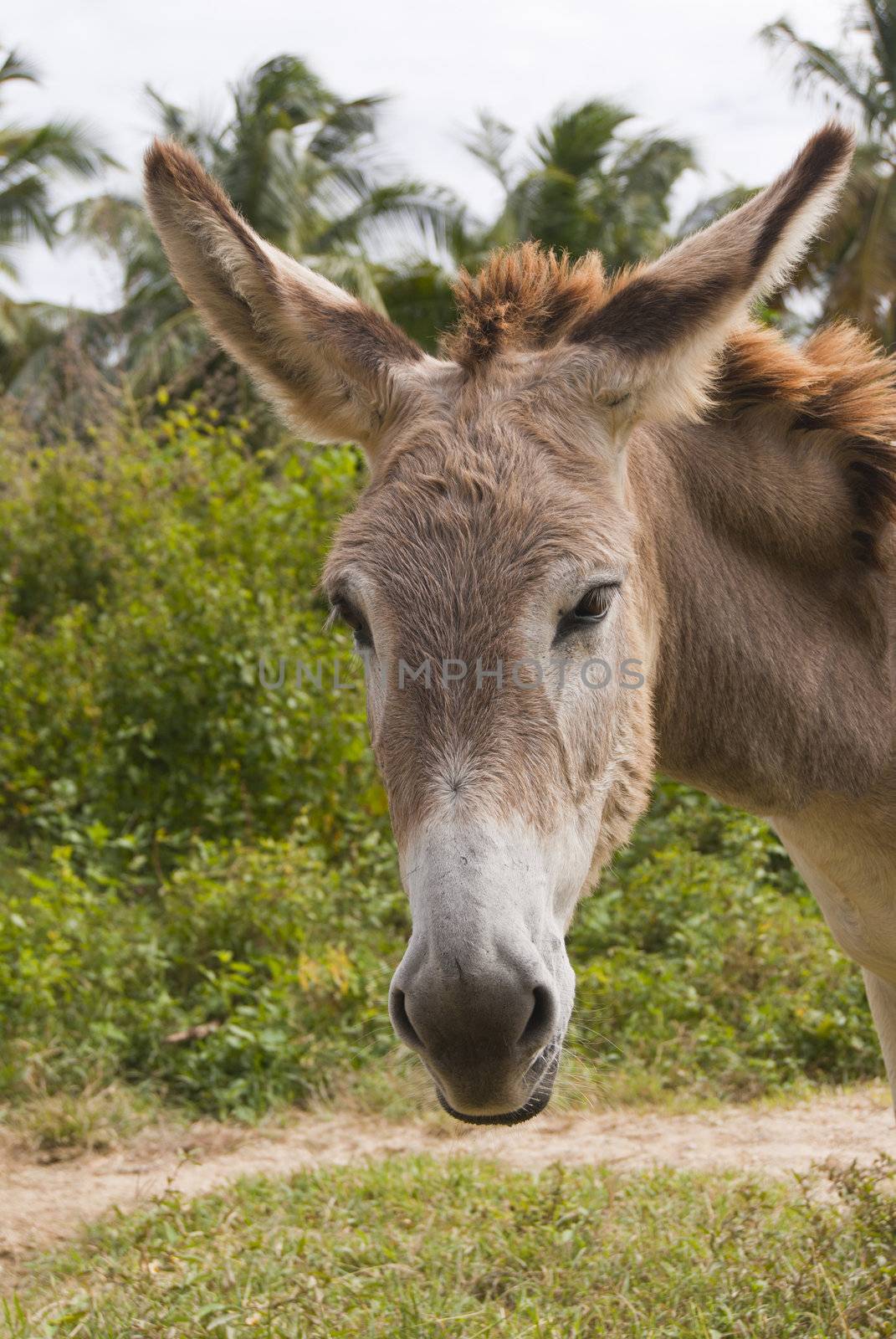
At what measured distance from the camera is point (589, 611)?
2.23m

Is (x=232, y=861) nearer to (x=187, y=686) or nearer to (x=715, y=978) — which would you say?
(x=187, y=686)

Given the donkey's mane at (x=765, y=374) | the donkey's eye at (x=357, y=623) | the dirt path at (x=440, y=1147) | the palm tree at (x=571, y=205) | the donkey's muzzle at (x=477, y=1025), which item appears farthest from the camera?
the palm tree at (x=571, y=205)

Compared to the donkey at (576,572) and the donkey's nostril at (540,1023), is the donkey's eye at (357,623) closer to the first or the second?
the donkey at (576,572)

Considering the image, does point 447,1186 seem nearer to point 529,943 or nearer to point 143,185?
point 529,943

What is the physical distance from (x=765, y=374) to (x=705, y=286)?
1.74ft

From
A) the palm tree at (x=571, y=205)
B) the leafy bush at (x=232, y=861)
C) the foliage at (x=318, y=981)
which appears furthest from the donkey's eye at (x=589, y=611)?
the palm tree at (x=571, y=205)

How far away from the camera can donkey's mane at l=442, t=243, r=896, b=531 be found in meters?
2.81

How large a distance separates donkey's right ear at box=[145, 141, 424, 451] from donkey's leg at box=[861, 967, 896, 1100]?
222 cm

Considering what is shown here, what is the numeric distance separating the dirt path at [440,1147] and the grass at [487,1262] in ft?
1.16

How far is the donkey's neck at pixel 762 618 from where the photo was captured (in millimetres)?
2750

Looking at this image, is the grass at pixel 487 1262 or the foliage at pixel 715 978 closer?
the grass at pixel 487 1262

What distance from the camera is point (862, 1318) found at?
2910 mm

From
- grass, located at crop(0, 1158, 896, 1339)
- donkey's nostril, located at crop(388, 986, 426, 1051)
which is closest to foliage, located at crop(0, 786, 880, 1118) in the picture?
grass, located at crop(0, 1158, 896, 1339)

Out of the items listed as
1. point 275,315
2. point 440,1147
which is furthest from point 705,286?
point 440,1147
